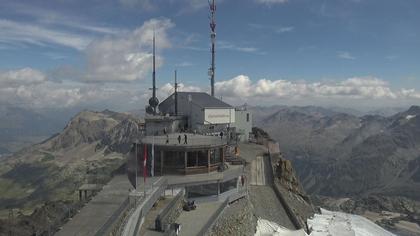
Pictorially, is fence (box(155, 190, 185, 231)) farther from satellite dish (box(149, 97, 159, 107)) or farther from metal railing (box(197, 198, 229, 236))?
satellite dish (box(149, 97, 159, 107))

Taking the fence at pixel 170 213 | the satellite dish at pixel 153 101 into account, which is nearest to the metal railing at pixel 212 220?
the fence at pixel 170 213

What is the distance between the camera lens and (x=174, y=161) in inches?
1532

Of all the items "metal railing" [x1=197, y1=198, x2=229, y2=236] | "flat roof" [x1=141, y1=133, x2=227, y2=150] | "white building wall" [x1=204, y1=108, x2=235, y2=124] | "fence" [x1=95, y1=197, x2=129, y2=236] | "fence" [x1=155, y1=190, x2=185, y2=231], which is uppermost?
"white building wall" [x1=204, y1=108, x2=235, y2=124]

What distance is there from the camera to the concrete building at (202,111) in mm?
64188

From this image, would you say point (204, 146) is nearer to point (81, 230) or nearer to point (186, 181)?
point (186, 181)

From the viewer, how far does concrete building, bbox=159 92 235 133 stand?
64188 millimetres

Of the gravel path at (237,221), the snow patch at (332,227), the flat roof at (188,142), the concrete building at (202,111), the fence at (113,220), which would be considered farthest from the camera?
the concrete building at (202,111)

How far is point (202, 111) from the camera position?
210 ft

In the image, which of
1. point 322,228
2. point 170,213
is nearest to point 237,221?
point 170,213

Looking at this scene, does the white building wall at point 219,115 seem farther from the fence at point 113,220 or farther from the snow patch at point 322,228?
Answer: the fence at point 113,220

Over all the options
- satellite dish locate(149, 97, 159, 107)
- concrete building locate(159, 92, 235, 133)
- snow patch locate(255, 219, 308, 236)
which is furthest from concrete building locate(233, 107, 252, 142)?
snow patch locate(255, 219, 308, 236)

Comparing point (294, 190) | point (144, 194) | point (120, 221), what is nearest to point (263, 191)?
point (294, 190)

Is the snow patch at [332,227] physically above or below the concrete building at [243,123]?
below

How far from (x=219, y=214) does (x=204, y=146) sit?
686 centimetres
